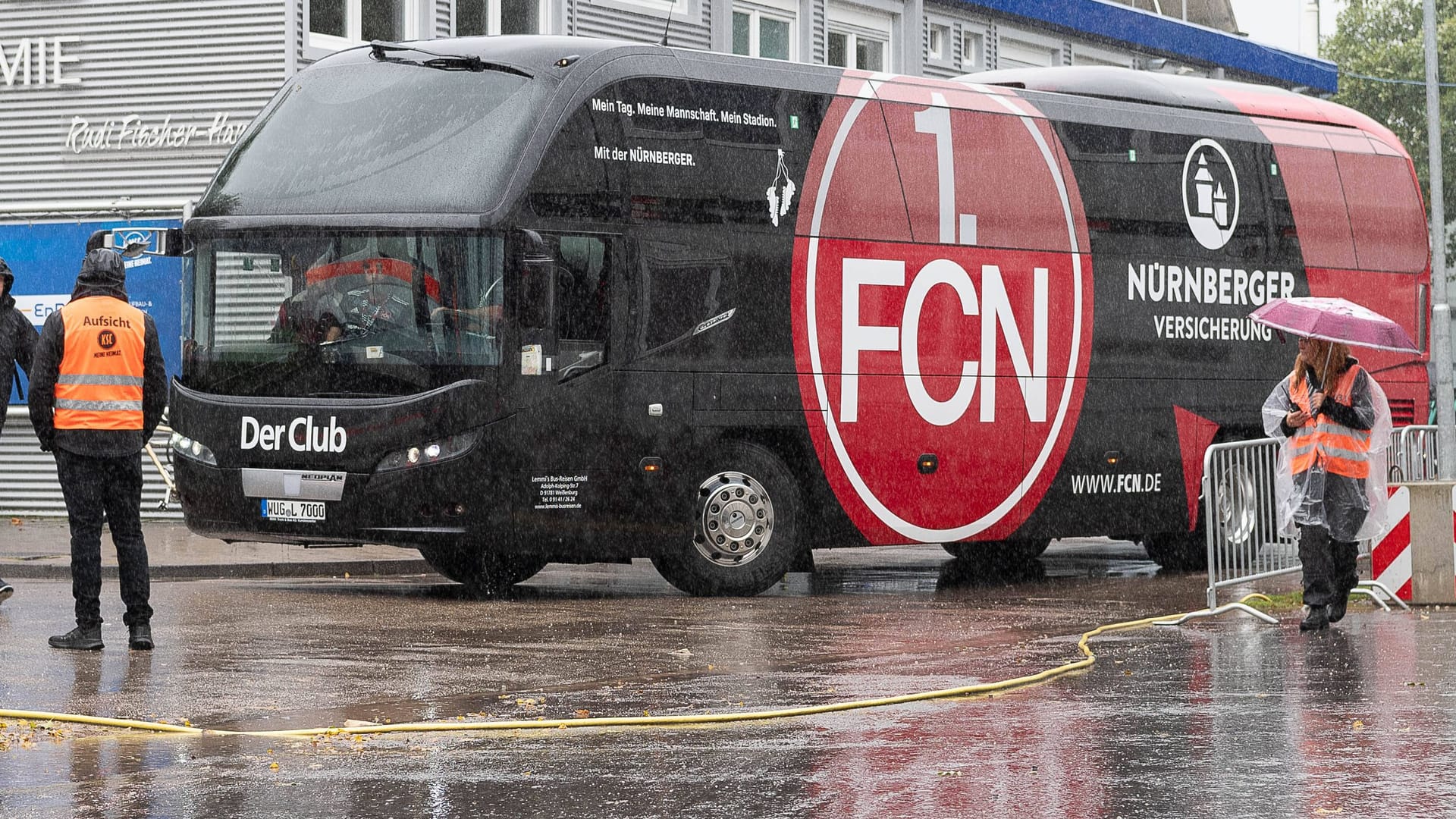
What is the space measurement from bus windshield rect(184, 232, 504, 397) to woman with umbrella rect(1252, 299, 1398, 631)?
4724mm

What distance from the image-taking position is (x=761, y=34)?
30.4 meters

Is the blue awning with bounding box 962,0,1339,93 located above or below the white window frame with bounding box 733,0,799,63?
above

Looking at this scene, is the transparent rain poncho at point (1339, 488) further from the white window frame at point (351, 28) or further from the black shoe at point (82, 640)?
the white window frame at point (351, 28)

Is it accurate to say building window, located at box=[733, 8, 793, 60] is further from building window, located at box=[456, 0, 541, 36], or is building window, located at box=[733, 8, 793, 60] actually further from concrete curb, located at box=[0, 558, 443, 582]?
concrete curb, located at box=[0, 558, 443, 582]

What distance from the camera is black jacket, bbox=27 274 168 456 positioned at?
11008 mm

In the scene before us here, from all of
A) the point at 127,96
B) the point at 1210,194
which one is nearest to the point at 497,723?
the point at 1210,194

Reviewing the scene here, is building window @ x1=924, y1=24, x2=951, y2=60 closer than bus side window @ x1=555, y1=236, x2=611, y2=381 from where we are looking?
No

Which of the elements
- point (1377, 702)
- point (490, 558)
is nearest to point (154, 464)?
point (490, 558)

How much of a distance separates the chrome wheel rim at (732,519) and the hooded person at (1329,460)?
384 cm

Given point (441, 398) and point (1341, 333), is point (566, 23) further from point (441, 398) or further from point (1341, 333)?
point (1341, 333)

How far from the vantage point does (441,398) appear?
13773 millimetres

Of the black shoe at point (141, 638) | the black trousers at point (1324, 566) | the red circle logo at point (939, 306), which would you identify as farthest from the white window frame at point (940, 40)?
the black shoe at point (141, 638)

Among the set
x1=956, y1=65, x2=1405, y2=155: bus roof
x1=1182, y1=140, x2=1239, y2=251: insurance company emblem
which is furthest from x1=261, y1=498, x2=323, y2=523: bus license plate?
x1=1182, y1=140, x2=1239, y2=251: insurance company emblem

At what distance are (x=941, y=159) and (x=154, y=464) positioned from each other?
10.7 m
